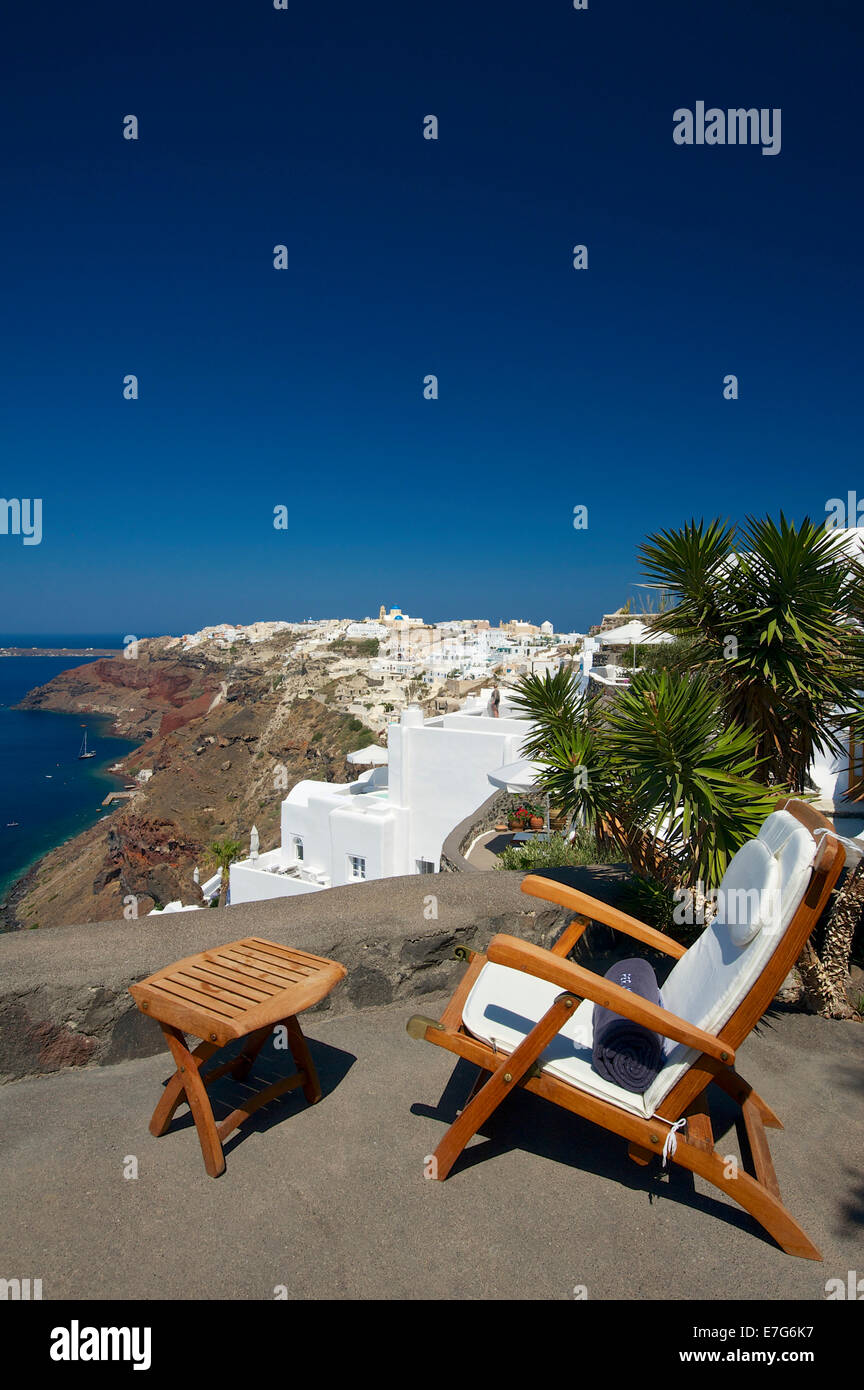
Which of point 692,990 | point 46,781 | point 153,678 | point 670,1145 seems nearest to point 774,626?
point 692,990

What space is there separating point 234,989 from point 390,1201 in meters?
0.82

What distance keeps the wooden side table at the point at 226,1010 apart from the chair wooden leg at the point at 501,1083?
61 centimetres

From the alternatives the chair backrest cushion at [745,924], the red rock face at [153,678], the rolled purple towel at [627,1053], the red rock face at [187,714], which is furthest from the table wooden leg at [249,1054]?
the red rock face at [153,678]

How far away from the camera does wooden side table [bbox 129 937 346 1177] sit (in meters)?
2.23

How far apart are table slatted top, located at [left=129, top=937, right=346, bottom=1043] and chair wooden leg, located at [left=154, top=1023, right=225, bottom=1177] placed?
90mm

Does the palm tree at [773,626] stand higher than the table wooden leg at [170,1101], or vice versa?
the palm tree at [773,626]

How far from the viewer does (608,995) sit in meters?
2.06

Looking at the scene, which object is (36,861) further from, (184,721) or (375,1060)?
(375,1060)

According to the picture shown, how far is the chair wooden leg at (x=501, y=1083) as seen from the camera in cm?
213

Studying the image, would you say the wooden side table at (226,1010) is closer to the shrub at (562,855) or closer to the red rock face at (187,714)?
the shrub at (562,855)

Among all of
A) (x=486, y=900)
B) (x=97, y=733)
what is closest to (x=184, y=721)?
(x=97, y=733)

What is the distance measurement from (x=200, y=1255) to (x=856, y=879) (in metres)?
3.03

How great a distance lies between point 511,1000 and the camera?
2586 mm

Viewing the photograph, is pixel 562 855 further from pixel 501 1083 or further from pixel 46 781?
pixel 46 781
